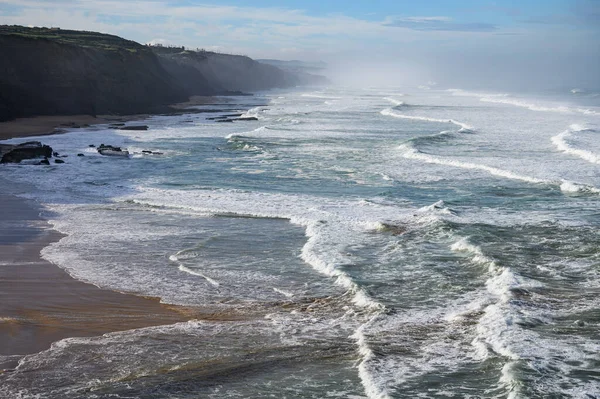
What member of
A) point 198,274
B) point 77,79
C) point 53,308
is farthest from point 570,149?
point 77,79

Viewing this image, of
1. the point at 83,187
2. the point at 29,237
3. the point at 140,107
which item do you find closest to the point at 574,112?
the point at 140,107

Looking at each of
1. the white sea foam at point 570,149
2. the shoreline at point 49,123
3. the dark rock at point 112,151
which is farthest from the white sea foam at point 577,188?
the shoreline at point 49,123

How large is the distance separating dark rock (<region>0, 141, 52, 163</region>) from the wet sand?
51.6ft

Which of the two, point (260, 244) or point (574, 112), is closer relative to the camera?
point (260, 244)

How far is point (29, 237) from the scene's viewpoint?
1636 cm

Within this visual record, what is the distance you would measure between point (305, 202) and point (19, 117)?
3304 centimetres

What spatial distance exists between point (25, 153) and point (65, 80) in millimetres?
25917

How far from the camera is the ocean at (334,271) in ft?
28.9

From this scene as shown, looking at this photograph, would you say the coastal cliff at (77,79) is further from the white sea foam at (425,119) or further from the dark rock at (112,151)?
the white sea foam at (425,119)

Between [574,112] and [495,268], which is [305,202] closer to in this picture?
[495,268]

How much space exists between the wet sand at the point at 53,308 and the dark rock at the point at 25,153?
51.6ft

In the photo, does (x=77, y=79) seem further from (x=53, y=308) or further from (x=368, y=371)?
(x=368, y=371)

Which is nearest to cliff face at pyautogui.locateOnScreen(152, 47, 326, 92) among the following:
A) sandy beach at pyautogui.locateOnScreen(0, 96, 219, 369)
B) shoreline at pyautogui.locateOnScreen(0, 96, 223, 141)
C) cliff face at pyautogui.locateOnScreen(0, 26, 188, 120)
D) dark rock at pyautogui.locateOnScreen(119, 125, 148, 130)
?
cliff face at pyautogui.locateOnScreen(0, 26, 188, 120)

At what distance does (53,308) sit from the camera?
11367 mm
